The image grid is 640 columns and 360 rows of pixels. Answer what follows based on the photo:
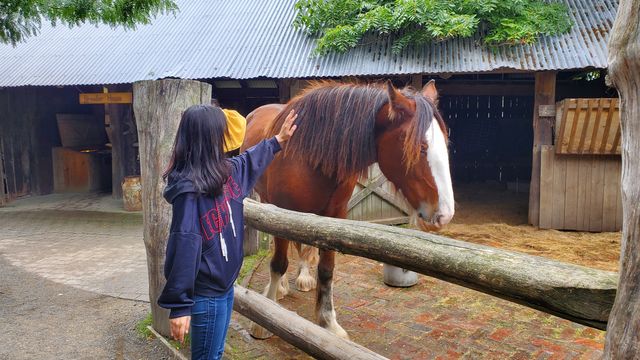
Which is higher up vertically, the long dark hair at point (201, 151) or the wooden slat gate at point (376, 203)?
the long dark hair at point (201, 151)

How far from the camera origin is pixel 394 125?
9.59 ft

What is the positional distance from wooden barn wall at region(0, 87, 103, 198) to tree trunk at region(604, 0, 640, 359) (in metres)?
11.1

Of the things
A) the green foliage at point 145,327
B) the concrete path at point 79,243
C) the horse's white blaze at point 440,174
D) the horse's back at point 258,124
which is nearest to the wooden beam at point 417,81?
the horse's back at point 258,124

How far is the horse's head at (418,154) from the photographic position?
8.95 feet

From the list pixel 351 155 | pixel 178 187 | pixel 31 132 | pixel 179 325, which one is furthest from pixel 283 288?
pixel 31 132

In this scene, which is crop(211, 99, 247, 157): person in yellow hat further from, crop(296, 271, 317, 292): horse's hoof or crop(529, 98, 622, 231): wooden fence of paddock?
crop(529, 98, 622, 231): wooden fence of paddock

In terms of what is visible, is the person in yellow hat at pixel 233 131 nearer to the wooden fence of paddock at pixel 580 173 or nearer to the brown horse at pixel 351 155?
the brown horse at pixel 351 155

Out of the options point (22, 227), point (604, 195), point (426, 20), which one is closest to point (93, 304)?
point (22, 227)

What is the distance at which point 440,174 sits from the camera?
2721 millimetres

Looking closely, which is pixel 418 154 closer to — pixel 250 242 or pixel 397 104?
pixel 397 104

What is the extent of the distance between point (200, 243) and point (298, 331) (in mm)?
1108

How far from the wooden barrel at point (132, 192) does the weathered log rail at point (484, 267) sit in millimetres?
7182

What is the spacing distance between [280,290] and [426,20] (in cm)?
537

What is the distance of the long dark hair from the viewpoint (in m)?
1.87
